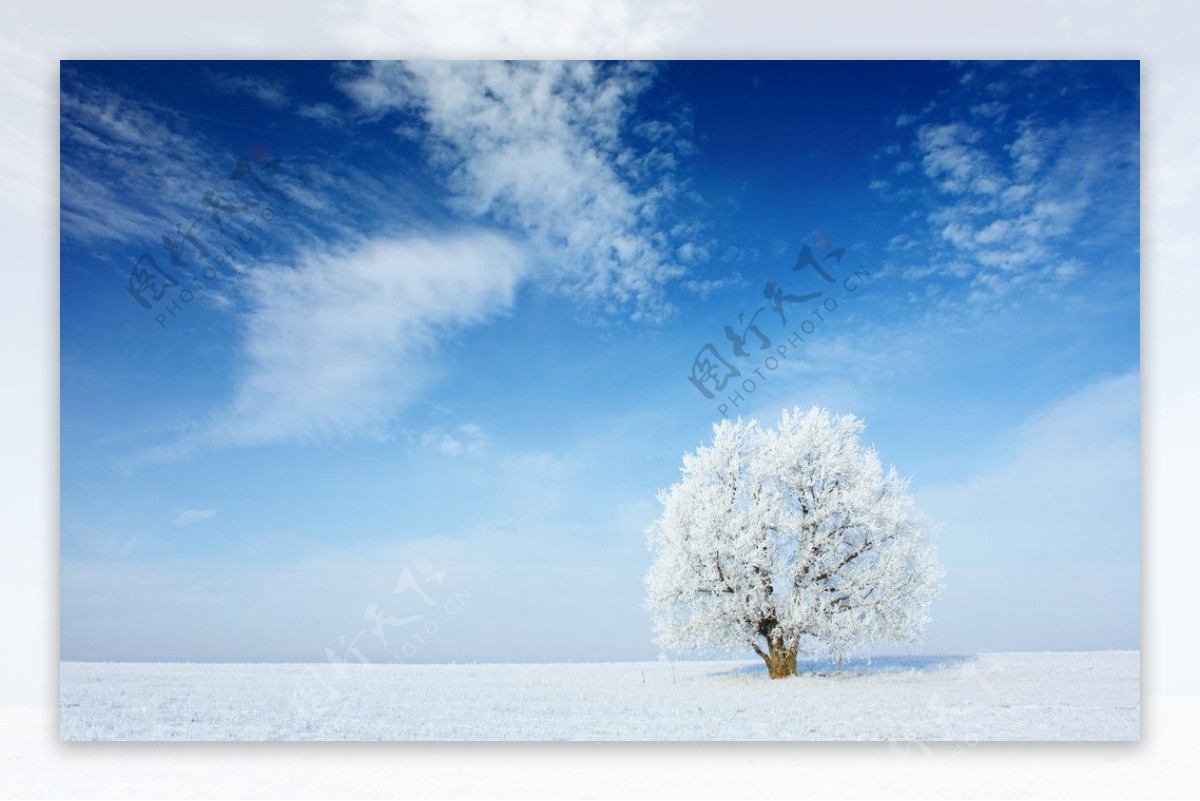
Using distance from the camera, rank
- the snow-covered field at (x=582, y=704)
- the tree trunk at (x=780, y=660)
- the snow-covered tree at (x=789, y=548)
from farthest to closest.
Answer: the tree trunk at (x=780, y=660), the snow-covered tree at (x=789, y=548), the snow-covered field at (x=582, y=704)

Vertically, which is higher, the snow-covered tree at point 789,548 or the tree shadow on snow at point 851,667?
the snow-covered tree at point 789,548

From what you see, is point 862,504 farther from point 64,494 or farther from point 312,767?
point 64,494

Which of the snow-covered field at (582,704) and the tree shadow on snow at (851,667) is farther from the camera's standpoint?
the tree shadow on snow at (851,667)

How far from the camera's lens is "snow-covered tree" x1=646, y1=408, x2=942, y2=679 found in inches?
364

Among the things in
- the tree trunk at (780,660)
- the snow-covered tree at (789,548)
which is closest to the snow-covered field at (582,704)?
the tree trunk at (780,660)

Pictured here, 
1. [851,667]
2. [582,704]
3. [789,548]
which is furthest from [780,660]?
[582,704]

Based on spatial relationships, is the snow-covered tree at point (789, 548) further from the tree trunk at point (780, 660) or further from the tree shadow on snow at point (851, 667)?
the tree shadow on snow at point (851, 667)

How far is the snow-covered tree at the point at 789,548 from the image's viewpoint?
30.4 feet

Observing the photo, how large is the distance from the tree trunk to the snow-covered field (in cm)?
28

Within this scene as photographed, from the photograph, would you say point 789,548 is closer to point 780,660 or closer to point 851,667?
point 780,660

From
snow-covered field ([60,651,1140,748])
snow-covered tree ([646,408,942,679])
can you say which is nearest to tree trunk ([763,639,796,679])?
snow-covered tree ([646,408,942,679])

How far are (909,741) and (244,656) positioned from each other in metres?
6.38

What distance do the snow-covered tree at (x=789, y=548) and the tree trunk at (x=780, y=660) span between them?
0.01 m

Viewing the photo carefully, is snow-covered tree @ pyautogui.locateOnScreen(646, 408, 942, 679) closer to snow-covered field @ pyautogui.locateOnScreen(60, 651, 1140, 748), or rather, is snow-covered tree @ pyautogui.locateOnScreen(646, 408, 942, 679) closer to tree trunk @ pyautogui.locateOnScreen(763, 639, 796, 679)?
tree trunk @ pyautogui.locateOnScreen(763, 639, 796, 679)
